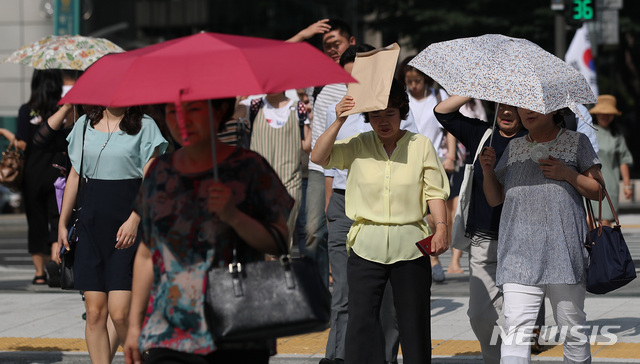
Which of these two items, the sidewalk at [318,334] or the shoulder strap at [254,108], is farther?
the shoulder strap at [254,108]

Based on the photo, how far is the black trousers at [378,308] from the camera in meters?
5.66

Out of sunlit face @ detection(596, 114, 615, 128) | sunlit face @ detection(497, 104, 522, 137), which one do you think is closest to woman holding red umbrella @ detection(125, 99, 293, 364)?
sunlit face @ detection(497, 104, 522, 137)

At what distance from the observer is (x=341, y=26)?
7.93 metres

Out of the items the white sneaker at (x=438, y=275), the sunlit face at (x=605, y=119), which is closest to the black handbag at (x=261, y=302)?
the white sneaker at (x=438, y=275)

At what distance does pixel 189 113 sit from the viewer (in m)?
3.93

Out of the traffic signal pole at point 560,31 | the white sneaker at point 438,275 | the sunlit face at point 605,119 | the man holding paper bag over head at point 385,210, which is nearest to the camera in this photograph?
the man holding paper bag over head at point 385,210

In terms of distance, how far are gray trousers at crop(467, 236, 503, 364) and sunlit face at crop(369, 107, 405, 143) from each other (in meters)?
0.84

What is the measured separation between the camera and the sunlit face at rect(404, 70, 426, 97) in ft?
31.1

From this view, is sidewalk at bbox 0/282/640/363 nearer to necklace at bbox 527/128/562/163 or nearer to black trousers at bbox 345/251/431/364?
black trousers at bbox 345/251/431/364

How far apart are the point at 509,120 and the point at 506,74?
669 millimetres

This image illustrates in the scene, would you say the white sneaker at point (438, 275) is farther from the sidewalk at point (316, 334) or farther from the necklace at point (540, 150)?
the necklace at point (540, 150)

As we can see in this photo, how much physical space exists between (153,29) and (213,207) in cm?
4201

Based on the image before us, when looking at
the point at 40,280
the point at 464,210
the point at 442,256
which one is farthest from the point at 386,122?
the point at 442,256

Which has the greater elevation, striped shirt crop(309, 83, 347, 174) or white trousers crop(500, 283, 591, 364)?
striped shirt crop(309, 83, 347, 174)
